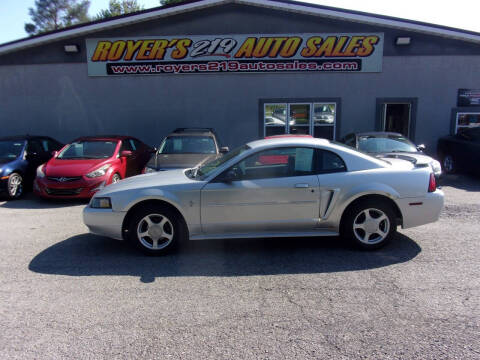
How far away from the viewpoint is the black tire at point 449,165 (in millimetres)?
10594

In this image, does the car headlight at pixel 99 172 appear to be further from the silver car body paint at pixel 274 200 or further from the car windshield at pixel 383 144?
the car windshield at pixel 383 144

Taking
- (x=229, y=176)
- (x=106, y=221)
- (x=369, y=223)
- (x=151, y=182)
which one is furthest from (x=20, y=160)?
(x=369, y=223)

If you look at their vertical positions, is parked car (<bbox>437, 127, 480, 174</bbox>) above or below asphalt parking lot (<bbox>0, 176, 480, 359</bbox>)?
above

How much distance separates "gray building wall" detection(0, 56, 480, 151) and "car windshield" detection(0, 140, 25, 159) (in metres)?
3.47

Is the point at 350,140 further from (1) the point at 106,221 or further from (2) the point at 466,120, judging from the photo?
(1) the point at 106,221

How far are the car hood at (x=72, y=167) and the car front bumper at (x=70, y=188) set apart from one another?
19 cm

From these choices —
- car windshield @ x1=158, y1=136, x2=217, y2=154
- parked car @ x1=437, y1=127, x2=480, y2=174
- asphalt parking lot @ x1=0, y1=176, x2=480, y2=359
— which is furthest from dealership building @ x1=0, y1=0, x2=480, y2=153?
asphalt parking lot @ x1=0, y1=176, x2=480, y2=359

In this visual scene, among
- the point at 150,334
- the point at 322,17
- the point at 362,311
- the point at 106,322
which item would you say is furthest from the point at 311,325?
the point at 322,17

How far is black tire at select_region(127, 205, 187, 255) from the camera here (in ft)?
14.9

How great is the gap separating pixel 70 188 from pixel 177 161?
229cm

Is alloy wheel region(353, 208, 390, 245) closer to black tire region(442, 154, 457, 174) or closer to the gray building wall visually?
black tire region(442, 154, 457, 174)

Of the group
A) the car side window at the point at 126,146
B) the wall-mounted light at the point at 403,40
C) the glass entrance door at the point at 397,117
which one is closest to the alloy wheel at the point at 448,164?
the glass entrance door at the point at 397,117

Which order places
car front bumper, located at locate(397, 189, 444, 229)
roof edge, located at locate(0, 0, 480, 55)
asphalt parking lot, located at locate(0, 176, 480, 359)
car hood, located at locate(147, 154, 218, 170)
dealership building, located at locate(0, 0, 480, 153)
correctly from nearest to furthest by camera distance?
1. asphalt parking lot, located at locate(0, 176, 480, 359)
2. car front bumper, located at locate(397, 189, 444, 229)
3. car hood, located at locate(147, 154, 218, 170)
4. roof edge, located at locate(0, 0, 480, 55)
5. dealership building, located at locate(0, 0, 480, 153)

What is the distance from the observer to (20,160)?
28.6ft
